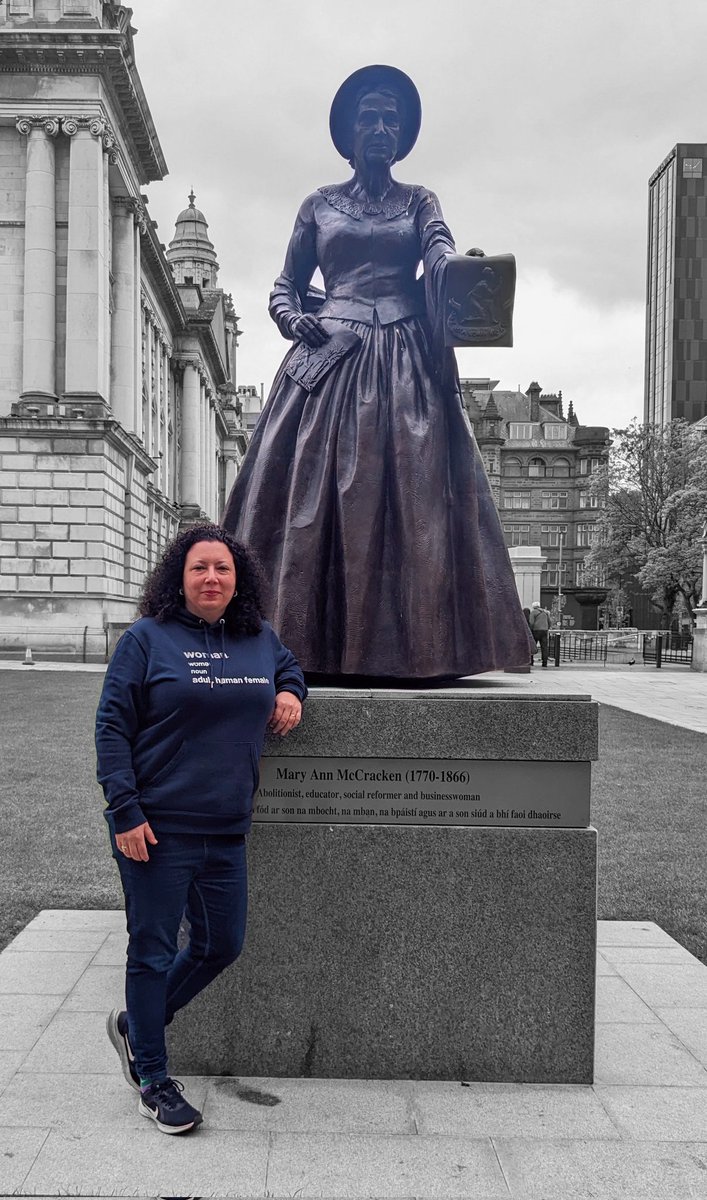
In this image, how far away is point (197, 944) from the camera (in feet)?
11.4

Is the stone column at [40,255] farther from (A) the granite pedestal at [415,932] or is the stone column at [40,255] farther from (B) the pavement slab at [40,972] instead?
(A) the granite pedestal at [415,932]

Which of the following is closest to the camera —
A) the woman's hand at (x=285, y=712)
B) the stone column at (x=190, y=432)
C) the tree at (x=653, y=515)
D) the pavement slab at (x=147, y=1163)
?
the pavement slab at (x=147, y=1163)

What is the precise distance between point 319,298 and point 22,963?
3.78 m

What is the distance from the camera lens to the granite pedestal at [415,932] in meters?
3.86

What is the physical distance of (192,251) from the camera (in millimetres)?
82375

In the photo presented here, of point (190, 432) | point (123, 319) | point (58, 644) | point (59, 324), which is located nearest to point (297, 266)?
point (58, 644)

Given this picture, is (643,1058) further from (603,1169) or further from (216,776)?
(216,776)

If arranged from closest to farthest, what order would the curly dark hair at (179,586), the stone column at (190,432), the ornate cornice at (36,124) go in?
the curly dark hair at (179,586)
the ornate cornice at (36,124)
the stone column at (190,432)

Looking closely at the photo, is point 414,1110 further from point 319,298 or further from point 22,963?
point 319,298

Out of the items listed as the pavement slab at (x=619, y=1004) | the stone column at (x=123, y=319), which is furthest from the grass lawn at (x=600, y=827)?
the stone column at (x=123, y=319)

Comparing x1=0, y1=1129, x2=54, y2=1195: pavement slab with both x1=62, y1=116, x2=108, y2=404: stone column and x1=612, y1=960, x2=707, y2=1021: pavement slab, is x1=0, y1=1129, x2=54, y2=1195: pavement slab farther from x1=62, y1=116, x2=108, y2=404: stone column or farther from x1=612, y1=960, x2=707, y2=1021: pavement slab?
x1=62, y1=116, x2=108, y2=404: stone column

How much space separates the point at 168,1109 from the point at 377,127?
402 centimetres

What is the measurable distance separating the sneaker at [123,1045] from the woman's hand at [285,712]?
4.11ft

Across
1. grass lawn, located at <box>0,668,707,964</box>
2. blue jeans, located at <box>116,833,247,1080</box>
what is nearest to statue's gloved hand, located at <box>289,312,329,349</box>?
blue jeans, located at <box>116,833,247,1080</box>
